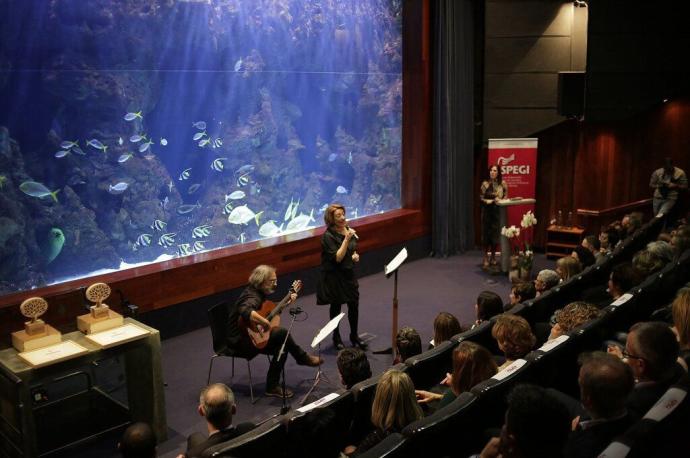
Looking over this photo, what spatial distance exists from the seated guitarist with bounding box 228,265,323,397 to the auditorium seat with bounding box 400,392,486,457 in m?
2.05

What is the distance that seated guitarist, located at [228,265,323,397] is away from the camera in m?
4.67

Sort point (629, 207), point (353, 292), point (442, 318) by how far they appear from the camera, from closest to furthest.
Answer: point (442, 318) < point (353, 292) < point (629, 207)

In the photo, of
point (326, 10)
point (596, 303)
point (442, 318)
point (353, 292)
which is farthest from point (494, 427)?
point (326, 10)

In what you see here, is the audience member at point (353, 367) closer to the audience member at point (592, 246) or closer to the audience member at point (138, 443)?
the audience member at point (138, 443)

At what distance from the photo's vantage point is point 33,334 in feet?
13.5

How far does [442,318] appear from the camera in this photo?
156 inches

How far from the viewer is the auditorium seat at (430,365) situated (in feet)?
11.4

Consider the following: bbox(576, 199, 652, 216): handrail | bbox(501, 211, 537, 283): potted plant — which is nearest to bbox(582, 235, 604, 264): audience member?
bbox(501, 211, 537, 283): potted plant

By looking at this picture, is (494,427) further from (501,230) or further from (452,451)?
(501,230)

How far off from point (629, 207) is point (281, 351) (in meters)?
6.33

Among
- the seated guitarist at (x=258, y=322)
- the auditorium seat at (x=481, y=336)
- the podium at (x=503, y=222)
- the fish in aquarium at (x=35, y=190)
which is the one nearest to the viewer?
the auditorium seat at (x=481, y=336)

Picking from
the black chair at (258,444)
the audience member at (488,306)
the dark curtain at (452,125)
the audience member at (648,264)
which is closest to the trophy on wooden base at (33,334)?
the black chair at (258,444)

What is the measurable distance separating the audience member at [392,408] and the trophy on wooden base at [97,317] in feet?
7.34

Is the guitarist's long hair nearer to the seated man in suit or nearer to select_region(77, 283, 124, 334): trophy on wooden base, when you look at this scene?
select_region(77, 283, 124, 334): trophy on wooden base
